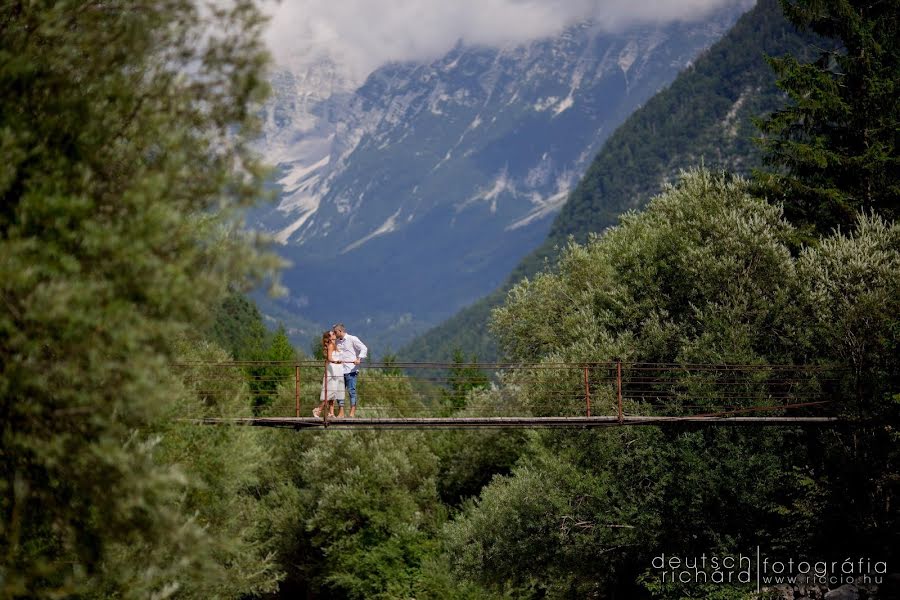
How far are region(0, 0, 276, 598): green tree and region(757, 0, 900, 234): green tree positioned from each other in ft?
75.5

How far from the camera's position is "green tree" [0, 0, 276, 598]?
9.12m

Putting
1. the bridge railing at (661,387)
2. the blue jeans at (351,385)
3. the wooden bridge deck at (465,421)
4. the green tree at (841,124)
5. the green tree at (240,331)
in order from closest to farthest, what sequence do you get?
the wooden bridge deck at (465,421)
the blue jeans at (351,385)
the bridge railing at (661,387)
the green tree at (841,124)
the green tree at (240,331)

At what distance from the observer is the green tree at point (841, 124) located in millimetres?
29922

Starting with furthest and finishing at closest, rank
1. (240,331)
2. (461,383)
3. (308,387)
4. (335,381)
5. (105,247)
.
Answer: (240,331), (308,387), (461,383), (335,381), (105,247)

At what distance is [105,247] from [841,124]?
2884 cm

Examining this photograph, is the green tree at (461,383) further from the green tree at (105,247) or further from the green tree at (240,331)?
the green tree at (240,331)

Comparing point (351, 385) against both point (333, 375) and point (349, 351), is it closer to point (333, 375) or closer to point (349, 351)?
point (333, 375)

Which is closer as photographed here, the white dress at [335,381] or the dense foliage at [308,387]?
the dense foliage at [308,387]

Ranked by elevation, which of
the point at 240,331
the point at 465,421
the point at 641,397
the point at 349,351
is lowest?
the point at 465,421

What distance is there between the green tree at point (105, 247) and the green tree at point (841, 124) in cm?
2301

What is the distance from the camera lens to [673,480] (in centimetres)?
2475

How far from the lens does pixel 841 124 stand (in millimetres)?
31766

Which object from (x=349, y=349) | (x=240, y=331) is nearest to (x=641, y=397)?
(x=349, y=349)

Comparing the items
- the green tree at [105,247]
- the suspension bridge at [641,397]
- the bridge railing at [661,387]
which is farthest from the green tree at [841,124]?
the green tree at [105,247]
